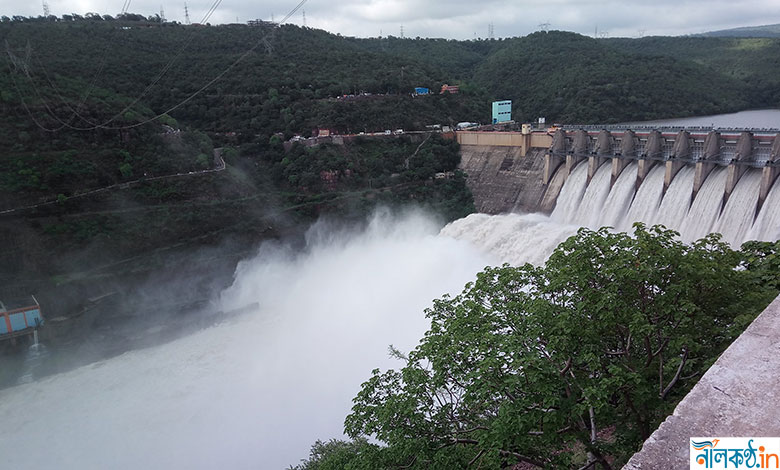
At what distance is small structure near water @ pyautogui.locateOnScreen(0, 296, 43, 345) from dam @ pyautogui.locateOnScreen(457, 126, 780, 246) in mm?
24581

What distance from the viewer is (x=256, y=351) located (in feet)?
76.2

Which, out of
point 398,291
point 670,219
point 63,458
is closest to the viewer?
point 63,458

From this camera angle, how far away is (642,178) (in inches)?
954

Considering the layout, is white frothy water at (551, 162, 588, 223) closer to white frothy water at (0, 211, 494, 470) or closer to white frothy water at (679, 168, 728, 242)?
white frothy water at (0, 211, 494, 470)

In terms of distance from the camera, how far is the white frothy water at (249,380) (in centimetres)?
1747

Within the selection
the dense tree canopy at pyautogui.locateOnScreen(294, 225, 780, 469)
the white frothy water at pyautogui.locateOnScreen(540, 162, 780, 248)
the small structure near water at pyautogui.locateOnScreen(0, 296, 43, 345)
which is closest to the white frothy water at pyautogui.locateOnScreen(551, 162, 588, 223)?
the white frothy water at pyautogui.locateOnScreen(540, 162, 780, 248)

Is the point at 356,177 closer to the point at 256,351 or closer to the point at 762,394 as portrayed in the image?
the point at 256,351

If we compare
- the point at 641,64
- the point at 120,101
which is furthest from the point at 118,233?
the point at 641,64

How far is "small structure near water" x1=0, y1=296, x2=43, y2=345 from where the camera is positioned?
24.0m

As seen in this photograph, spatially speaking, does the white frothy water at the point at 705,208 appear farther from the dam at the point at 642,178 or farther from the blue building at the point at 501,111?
the blue building at the point at 501,111

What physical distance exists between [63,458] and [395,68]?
40007mm

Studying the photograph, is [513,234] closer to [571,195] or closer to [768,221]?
[571,195]

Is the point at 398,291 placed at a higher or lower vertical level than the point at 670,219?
lower

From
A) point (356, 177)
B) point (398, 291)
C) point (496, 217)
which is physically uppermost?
point (356, 177)
